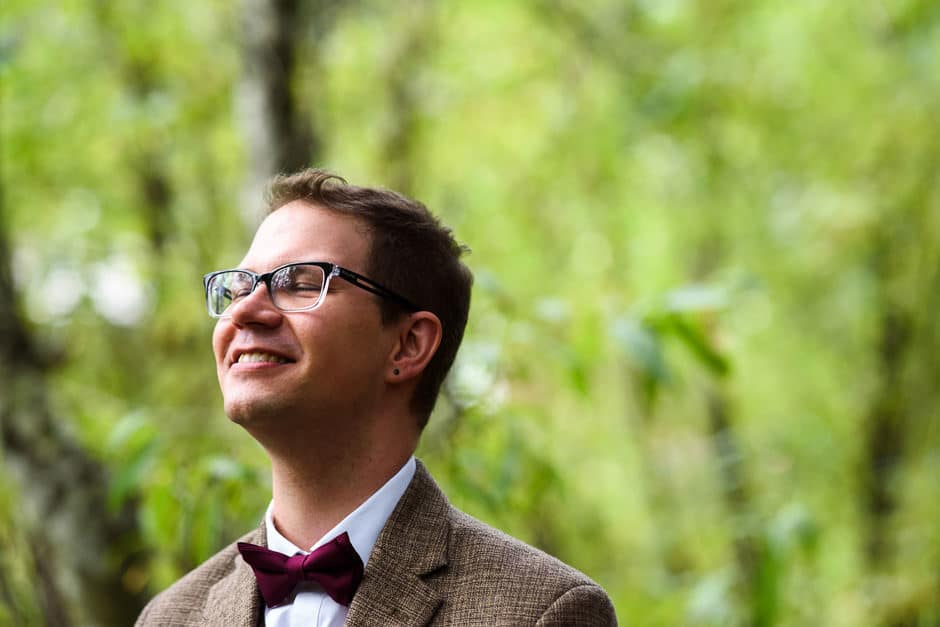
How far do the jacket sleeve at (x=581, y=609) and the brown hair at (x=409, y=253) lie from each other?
18.2 inches

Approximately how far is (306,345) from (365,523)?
350 millimetres

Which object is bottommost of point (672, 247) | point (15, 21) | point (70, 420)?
point (672, 247)

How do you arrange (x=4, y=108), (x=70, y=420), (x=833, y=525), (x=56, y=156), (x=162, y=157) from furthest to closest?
(x=833, y=525), (x=162, y=157), (x=56, y=156), (x=4, y=108), (x=70, y=420)

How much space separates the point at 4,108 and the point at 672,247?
252 inches

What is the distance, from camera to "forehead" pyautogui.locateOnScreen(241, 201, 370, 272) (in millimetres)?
1911

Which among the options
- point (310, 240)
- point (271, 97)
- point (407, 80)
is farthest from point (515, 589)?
point (407, 80)

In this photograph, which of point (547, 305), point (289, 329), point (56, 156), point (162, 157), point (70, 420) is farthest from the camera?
point (162, 157)

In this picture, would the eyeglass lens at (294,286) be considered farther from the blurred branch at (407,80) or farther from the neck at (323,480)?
the blurred branch at (407,80)

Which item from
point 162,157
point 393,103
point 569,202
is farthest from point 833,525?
point 162,157

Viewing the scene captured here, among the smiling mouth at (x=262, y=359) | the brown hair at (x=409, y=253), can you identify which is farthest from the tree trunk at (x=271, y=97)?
the smiling mouth at (x=262, y=359)

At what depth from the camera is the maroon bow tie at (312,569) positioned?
1.80 metres

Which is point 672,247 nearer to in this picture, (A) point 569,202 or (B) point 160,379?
(A) point 569,202

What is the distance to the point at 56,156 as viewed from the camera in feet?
21.1

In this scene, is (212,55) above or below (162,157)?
above
